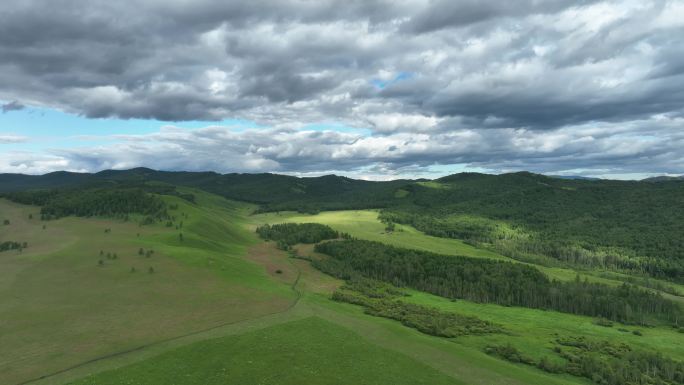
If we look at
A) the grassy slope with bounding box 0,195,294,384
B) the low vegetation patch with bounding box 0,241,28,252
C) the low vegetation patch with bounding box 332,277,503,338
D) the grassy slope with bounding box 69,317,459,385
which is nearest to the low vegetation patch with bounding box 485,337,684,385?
the low vegetation patch with bounding box 332,277,503,338

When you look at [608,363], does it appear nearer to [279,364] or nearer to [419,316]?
[419,316]

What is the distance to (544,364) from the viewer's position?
88.3m

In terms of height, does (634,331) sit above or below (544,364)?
below

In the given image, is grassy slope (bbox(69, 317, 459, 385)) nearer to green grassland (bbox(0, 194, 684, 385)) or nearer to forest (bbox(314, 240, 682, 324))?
green grassland (bbox(0, 194, 684, 385))

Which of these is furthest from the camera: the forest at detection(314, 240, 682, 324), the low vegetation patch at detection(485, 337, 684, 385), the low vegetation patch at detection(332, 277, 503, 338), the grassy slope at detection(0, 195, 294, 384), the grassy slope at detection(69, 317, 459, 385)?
the forest at detection(314, 240, 682, 324)

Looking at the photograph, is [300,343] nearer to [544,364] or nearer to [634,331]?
[544,364]

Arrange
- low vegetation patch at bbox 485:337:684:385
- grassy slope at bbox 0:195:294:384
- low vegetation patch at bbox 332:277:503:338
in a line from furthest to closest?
low vegetation patch at bbox 332:277:503:338 < low vegetation patch at bbox 485:337:684:385 < grassy slope at bbox 0:195:294:384

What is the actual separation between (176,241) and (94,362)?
129567 millimetres

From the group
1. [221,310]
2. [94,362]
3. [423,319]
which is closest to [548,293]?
[423,319]

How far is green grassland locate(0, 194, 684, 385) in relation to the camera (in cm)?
6806

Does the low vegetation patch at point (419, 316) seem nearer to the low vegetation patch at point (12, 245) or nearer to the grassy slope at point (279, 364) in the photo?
the grassy slope at point (279, 364)

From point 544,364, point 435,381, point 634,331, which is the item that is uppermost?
point 435,381

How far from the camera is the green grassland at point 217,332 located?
68062 millimetres

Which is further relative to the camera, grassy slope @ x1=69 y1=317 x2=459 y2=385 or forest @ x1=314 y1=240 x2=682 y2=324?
forest @ x1=314 y1=240 x2=682 y2=324
